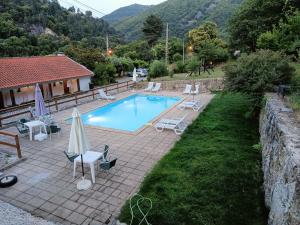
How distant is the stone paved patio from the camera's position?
483 cm

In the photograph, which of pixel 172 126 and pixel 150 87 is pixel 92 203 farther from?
pixel 150 87

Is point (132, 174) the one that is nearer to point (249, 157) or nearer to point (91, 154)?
point (91, 154)

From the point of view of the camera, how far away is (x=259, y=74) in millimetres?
8906

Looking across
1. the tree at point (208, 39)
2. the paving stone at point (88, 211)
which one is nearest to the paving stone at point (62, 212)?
the paving stone at point (88, 211)

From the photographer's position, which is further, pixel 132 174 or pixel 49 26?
pixel 49 26

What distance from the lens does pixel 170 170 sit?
630 cm

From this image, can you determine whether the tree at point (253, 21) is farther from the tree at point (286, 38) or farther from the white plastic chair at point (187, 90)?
the white plastic chair at point (187, 90)

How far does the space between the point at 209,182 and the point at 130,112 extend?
9.14 metres

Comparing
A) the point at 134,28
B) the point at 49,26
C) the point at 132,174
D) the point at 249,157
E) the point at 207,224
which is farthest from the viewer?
the point at 134,28

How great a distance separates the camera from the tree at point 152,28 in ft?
170

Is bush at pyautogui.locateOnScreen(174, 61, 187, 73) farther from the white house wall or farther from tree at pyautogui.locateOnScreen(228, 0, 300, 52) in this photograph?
the white house wall

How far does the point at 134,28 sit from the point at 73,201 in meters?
71.3

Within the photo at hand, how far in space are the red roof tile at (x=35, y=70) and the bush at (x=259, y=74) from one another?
13.9 meters

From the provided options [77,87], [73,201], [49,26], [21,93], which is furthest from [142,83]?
[49,26]
